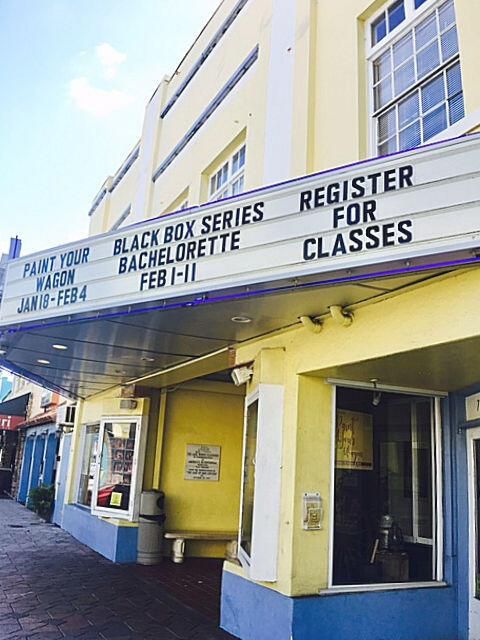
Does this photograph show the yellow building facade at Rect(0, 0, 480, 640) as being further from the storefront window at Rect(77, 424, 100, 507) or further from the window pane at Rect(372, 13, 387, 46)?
the storefront window at Rect(77, 424, 100, 507)

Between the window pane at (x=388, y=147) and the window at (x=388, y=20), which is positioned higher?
the window at (x=388, y=20)

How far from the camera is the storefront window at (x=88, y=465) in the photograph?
13.2 meters

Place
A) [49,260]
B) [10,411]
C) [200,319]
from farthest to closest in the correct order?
1. [10,411]
2. [49,260]
3. [200,319]

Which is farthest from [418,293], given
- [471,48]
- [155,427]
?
[155,427]

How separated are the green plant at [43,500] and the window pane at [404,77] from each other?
14.3 metres

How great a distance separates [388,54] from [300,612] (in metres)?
5.45

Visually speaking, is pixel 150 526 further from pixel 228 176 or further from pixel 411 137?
pixel 411 137

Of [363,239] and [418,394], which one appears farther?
[418,394]

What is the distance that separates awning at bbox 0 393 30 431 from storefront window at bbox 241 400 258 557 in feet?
64.6

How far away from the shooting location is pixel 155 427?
10.9 m

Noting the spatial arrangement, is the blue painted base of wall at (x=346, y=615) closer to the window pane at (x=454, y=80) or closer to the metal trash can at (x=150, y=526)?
the metal trash can at (x=150, y=526)

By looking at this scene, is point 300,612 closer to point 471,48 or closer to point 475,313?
point 475,313

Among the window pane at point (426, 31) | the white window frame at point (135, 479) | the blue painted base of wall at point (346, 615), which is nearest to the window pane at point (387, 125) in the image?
the window pane at point (426, 31)

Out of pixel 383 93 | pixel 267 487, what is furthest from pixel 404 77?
pixel 267 487
